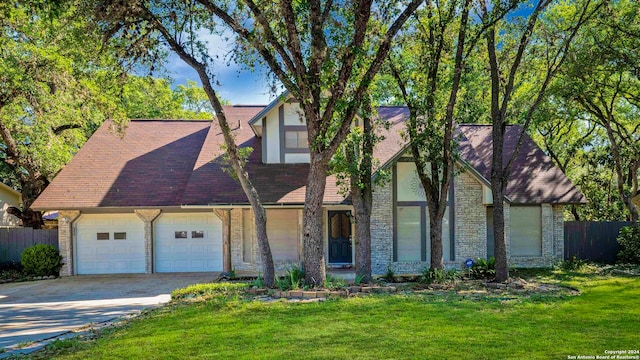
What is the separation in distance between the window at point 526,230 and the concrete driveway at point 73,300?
10.7m

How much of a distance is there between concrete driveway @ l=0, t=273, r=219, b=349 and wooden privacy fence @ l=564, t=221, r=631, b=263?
1336 centimetres

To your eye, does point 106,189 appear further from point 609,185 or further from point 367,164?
point 609,185

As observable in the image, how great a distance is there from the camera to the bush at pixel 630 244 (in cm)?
1577

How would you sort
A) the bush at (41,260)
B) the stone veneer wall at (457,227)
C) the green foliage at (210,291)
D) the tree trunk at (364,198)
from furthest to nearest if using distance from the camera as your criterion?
the bush at (41,260)
the stone veneer wall at (457,227)
the tree trunk at (364,198)
the green foliage at (210,291)

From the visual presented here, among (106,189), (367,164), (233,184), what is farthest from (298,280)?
(106,189)

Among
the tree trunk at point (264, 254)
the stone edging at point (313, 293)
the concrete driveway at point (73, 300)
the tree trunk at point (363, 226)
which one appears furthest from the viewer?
the tree trunk at point (363, 226)

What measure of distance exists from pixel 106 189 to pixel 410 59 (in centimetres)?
1128

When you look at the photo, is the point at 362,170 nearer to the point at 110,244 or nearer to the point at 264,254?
the point at 264,254

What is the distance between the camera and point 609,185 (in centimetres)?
2362

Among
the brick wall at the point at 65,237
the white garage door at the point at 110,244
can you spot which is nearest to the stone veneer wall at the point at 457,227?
the white garage door at the point at 110,244

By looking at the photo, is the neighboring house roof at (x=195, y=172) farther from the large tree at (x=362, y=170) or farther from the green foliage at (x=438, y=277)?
the green foliage at (x=438, y=277)

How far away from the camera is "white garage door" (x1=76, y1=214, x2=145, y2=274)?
50.0 feet

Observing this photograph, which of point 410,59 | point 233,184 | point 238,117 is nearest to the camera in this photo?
point 410,59

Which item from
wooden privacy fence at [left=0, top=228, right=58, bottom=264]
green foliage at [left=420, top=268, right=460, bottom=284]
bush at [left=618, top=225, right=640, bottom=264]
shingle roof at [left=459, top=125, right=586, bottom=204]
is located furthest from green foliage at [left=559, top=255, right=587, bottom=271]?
wooden privacy fence at [left=0, top=228, right=58, bottom=264]
